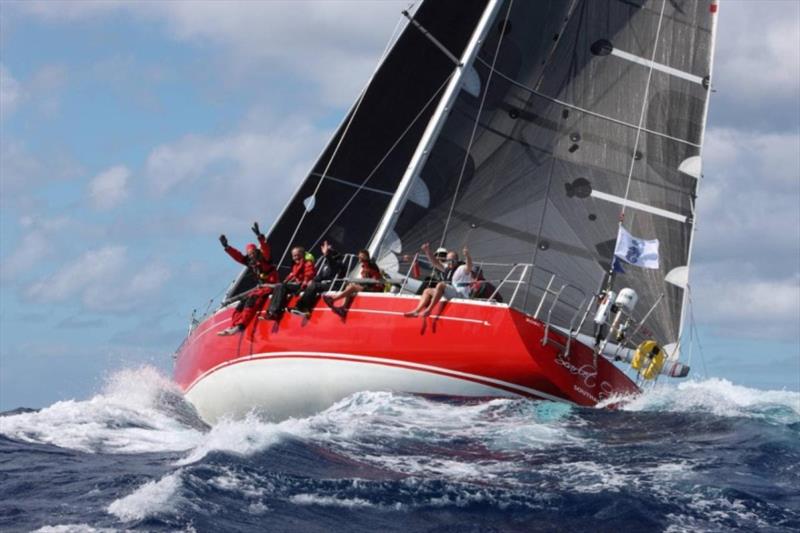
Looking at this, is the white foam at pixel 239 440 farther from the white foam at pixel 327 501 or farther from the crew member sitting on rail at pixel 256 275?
the crew member sitting on rail at pixel 256 275

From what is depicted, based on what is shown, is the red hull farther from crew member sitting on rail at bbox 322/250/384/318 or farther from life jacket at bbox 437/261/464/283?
life jacket at bbox 437/261/464/283

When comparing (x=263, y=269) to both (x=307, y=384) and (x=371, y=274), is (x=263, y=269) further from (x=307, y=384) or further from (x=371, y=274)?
(x=307, y=384)

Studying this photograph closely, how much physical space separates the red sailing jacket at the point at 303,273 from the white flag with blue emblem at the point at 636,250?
433 centimetres

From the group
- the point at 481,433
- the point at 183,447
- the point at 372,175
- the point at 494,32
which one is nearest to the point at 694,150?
the point at 494,32

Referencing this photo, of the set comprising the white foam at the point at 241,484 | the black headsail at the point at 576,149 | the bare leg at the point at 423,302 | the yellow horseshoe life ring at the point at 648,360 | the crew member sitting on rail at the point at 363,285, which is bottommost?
the white foam at the point at 241,484

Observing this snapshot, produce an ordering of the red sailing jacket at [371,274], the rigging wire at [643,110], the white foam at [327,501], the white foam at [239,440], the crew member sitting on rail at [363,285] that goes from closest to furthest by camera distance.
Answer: the white foam at [327,501] → the white foam at [239,440] → the crew member sitting on rail at [363,285] → the red sailing jacket at [371,274] → the rigging wire at [643,110]

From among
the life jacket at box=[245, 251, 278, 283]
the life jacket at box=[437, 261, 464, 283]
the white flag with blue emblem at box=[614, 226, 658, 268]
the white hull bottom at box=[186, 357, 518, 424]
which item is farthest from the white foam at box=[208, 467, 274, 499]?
the white flag with blue emblem at box=[614, 226, 658, 268]

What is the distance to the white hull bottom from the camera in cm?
1314

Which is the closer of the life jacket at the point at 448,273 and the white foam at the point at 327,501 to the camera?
the white foam at the point at 327,501

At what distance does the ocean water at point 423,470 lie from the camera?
28.2ft

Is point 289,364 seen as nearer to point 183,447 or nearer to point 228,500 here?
point 183,447

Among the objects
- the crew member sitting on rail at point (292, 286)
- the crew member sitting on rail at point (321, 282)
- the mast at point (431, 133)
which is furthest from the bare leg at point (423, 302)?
the mast at point (431, 133)

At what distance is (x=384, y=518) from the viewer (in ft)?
28.2

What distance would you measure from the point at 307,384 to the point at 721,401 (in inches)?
235
